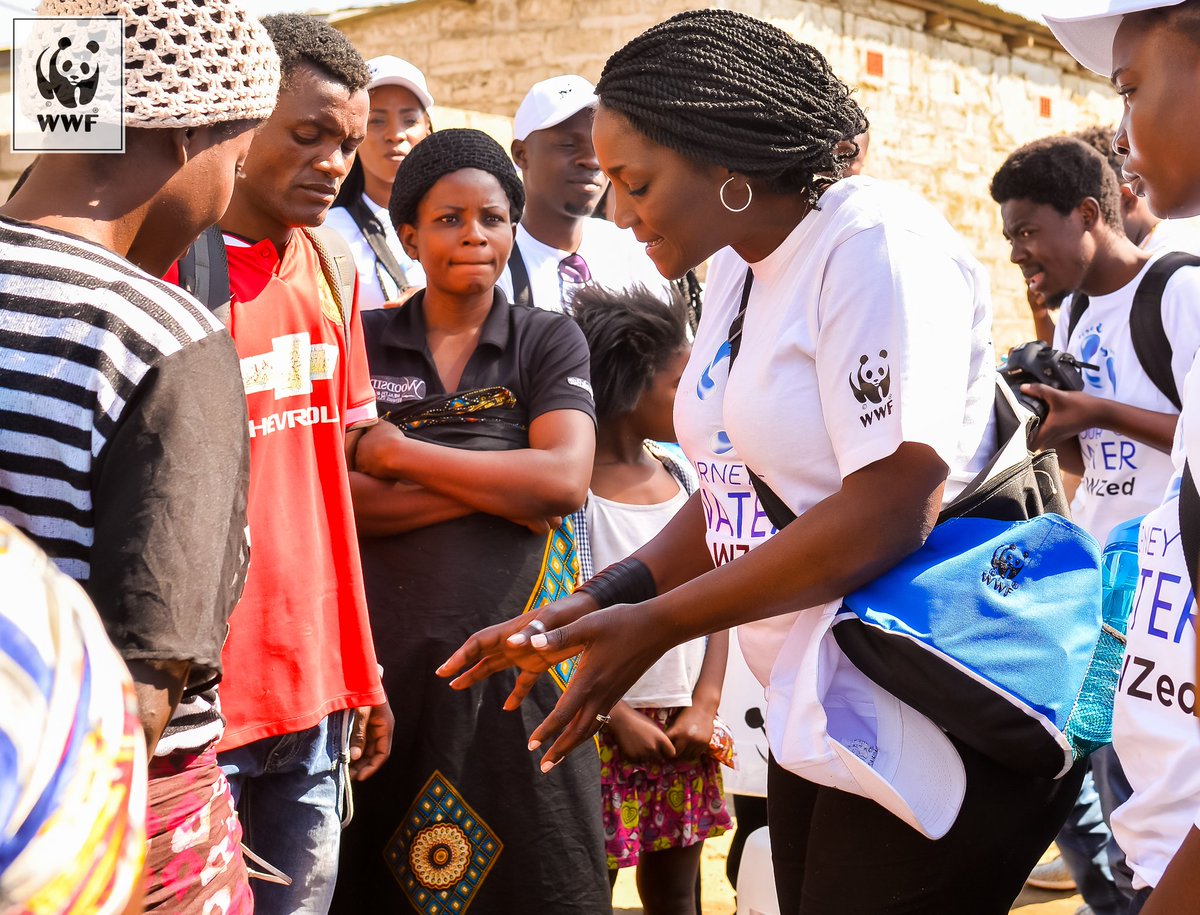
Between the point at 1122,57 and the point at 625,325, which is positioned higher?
the point at 1122,57

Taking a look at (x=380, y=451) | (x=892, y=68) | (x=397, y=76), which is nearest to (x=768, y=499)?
(x=380, y=451)

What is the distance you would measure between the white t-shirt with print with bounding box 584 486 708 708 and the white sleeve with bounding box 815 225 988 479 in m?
1.78

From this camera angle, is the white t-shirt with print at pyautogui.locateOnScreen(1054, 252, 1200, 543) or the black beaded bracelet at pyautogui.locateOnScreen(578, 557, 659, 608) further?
the white t-shirt with print at pyautogui.locateOnScreen(1054, 252, 1200, 543)

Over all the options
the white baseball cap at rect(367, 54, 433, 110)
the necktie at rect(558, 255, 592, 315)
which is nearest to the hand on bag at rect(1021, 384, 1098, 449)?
the necktie at rect(558, 255, 592, 315)

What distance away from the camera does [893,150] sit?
11.1m

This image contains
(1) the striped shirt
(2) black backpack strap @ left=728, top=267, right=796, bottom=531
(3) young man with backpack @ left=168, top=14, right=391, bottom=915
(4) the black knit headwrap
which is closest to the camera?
(1) the striped shirt

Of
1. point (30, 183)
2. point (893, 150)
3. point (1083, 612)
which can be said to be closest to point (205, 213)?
point (30, 183)

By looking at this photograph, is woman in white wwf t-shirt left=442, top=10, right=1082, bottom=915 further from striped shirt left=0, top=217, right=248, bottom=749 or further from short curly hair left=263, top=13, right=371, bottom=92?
short curly hair left=263, top=13, right=371, bottom=92

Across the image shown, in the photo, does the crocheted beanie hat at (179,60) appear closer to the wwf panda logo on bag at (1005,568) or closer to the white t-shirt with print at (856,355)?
the white t-shirt with print at (856,355)

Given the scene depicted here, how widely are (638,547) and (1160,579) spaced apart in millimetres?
2124

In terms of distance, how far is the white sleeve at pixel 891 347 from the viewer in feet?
6.00

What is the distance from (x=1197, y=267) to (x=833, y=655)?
2.61 meters

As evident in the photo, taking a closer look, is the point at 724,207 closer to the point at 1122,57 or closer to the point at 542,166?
the point at 1122,57

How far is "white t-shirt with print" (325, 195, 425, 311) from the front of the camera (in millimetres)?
4074
